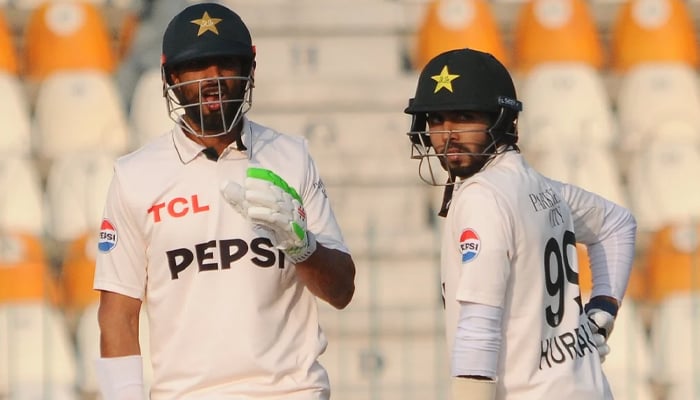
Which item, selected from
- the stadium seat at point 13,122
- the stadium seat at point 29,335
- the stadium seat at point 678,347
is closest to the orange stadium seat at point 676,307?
the stadium seat at point 678,347

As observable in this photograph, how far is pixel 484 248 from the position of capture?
11.6 feet

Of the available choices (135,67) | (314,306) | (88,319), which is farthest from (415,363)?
(314,306)

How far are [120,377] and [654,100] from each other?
5.91 m

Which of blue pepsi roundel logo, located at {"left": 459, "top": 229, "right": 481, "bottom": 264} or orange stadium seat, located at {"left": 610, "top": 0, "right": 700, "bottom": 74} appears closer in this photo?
blue pepsi roundel logo, located at {"left": 459, "top": 229, "right": 481, "bottom": 264}

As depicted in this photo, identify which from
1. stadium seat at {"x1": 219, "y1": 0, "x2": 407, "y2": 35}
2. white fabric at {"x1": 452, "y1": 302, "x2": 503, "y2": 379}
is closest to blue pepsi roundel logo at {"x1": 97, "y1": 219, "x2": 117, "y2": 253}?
white fabric at {"x1": 452, "y1": 302, "x2": 503, "y2": 379}

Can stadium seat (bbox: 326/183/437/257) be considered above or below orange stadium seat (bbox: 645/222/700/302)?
above

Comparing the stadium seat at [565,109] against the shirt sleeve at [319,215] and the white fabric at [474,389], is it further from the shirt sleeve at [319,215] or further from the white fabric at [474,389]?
the white fabric at [474,389]

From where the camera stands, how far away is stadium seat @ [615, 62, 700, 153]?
9.14 metres

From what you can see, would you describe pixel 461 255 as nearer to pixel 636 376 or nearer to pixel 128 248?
pixel 128 248

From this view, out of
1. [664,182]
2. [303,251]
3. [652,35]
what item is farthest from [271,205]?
[652,35]

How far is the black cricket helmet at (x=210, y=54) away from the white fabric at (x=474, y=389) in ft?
2.54

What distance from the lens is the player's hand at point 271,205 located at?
3369mm

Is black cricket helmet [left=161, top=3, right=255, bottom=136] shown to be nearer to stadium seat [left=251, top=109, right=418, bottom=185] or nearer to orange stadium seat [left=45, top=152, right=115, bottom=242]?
orange stadium seat [left=45, top=152, right=115, bottom=242]

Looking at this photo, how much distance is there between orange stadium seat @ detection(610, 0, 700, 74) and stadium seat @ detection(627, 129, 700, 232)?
1.01m
